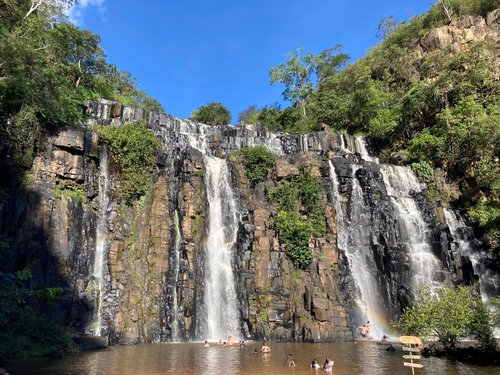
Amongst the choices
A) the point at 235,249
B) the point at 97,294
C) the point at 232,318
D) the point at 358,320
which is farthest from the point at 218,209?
the point at 358,320

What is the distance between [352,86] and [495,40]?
60.0 ft

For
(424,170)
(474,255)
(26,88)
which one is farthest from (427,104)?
(26,88)

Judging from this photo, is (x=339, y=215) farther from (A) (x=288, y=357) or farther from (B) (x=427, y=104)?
(B) (x=427, y=104)

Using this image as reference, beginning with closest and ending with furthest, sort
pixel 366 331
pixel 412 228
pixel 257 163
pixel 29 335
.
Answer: pixel 29 335, pixel 366 331, pixel 412 228, pixel 257 163

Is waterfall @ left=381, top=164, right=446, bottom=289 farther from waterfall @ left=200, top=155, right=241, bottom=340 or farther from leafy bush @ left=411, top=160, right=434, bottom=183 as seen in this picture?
waterfall @ left=200, top=155, right=241, bottom=340

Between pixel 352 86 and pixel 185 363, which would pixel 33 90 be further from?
pixel 352 86

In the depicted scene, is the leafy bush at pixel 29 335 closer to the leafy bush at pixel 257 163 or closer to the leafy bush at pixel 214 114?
the leafy bush at pixel 257 163

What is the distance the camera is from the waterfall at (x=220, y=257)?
2688 centimetres

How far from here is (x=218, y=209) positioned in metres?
32.2

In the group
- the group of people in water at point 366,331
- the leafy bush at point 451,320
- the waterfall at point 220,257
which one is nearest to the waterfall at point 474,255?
the group of people in water at point 366,331

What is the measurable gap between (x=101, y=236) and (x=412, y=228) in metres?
24.6

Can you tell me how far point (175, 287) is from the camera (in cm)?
2712

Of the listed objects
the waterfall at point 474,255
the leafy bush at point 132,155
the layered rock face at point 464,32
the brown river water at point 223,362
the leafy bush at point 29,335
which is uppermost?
the layered rock face at point 464,32

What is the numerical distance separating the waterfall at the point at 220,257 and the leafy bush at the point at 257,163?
79.7 inches
